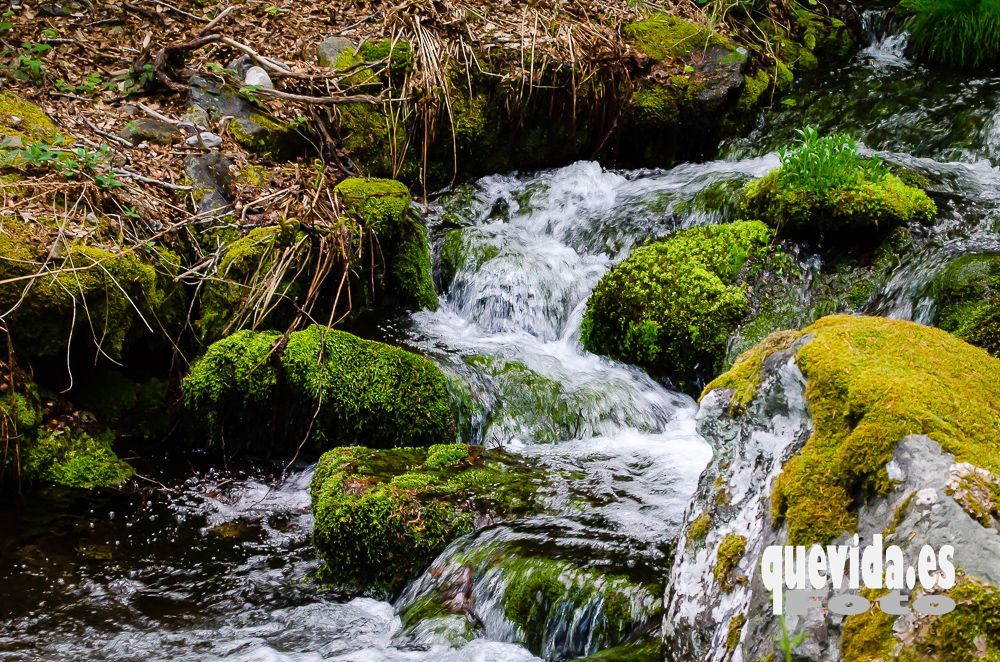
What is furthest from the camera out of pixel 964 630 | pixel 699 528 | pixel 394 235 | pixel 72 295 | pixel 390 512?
pixel 394 235

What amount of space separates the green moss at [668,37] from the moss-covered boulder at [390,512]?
632 centimetres

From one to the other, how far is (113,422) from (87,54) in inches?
139

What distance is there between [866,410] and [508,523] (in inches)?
88.8

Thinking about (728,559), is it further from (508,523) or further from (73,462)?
(73,462)

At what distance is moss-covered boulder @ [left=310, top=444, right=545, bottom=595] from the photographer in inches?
151

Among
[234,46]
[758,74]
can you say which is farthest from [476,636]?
[758,74]

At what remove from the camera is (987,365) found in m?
2.47

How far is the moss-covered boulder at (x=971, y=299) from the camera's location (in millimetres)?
4586

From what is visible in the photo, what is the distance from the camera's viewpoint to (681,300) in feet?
19.2

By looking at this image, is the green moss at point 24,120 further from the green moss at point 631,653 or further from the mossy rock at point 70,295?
the green moss at point 631,653

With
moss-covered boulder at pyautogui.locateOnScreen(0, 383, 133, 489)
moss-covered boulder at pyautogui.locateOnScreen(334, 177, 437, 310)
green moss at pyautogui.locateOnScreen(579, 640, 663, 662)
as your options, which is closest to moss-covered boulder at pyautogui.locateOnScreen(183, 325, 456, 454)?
moss-covered boulder at pyautogui.locateOnScreen(0, 383, 133, 489)

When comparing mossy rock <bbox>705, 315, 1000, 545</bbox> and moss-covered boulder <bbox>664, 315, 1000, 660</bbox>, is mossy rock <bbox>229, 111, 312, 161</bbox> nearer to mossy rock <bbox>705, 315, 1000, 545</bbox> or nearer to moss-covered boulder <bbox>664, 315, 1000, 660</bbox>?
moss-covered boulder <bbox>664, 315, 1000, 660</bbox>

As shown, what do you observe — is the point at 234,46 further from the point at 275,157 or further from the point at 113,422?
the point at 113,422

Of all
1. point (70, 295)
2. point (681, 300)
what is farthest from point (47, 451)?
point (681, 300)
